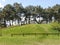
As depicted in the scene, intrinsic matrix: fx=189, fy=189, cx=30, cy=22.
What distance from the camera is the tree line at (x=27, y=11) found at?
8994 cm

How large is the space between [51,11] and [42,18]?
27.1 feet

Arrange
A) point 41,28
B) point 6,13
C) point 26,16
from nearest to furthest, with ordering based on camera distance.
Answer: point 41,28 → point 6,13 → point 26,16

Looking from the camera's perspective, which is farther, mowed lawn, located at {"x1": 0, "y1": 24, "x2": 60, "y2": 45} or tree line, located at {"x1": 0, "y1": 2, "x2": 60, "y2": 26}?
tree line, located at {"x1": 0, "y1": 2, "x2": 60, "y2": 26}

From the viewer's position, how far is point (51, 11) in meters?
93.9

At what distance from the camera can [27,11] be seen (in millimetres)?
94375

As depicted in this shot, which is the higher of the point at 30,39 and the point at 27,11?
the point at 27,11

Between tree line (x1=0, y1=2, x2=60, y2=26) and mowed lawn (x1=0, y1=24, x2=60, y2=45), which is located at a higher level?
tree line (x1=0, y1=2, x2=60, y2=26)

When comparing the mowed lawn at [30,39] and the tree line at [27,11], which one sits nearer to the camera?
the mowed lawn at [30,39]

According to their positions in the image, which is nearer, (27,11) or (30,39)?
(30,39)

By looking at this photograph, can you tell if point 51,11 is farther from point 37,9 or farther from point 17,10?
point 17,10

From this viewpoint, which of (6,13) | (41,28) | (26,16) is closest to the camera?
(41,28)

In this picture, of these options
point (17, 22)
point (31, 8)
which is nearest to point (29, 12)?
point (31, 8)

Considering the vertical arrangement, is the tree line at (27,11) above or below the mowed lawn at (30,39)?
above

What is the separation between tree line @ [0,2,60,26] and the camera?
89.9m
